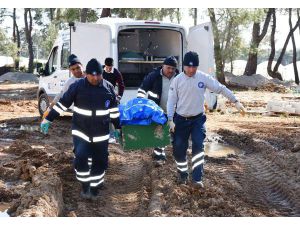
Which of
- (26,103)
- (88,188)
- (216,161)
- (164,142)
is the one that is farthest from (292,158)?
(26,103)

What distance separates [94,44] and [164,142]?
14.5ft

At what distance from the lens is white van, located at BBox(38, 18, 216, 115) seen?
10727 mm

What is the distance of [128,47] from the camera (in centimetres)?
1348

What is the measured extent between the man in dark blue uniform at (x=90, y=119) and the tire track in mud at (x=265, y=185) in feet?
6.80

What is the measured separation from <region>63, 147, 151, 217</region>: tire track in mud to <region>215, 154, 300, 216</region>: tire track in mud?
137 centimetres

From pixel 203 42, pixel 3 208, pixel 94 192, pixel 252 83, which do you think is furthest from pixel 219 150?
pixel 252 83

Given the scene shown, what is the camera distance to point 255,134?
41.1 ft

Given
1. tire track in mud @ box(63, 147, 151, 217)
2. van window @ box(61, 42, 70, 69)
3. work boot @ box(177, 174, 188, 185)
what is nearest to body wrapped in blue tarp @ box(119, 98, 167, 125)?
work boot @ box(177, 174, 188, 185)

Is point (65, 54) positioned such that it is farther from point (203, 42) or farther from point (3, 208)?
point (3, 208)

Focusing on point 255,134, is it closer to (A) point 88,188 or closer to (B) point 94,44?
(B) point 94,44

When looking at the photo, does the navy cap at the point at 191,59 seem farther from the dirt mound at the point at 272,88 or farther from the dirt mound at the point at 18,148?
the dirt mound at the point at 272,88

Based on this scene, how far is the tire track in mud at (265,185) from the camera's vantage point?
6.46 m

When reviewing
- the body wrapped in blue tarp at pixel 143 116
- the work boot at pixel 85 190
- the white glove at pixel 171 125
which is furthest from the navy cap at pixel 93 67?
the work boot at pixel 85 190

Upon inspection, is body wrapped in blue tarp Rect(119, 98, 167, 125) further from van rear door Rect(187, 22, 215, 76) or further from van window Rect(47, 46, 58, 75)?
van window Rect(47, 46, 58, 75)
